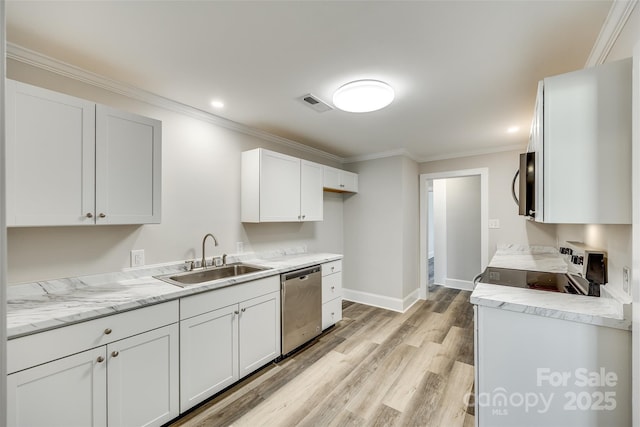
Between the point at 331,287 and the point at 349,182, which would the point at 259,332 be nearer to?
the point at 331,287

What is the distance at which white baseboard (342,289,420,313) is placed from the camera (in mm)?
3850

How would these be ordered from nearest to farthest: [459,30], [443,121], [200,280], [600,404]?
[600,404]
[459,30]
[200,280]
[443,121]

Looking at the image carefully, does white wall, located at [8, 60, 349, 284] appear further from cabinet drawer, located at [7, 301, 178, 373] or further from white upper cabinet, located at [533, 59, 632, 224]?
white upper cabinet, located at [533, 59, 632, 224]

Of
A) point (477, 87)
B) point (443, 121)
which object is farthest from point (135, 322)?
point (443, 121)

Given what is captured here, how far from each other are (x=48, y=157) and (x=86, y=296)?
861 millimetres

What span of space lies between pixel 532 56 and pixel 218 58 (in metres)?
2.04

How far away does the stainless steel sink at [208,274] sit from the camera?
218 cm

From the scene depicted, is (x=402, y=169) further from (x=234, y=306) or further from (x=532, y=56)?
(x=234, y=306)

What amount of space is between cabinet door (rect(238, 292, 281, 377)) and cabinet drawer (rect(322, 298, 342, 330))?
75 cm

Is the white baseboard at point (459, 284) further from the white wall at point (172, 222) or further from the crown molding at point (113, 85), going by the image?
the crown molding at point (113, 85)

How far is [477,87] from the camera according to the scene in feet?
6.78

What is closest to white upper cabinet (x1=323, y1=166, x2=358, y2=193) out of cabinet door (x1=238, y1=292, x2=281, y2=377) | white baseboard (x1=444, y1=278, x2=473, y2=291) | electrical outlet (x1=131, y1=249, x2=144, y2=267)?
cabinet door (x1=238, y1=292, x2=281, y2=377)

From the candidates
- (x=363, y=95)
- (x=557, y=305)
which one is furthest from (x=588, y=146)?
(x=363, y=95)

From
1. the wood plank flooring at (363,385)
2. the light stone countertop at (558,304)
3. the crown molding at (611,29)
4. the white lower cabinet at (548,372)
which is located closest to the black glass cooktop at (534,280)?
the light stone countertop at (558,304)
